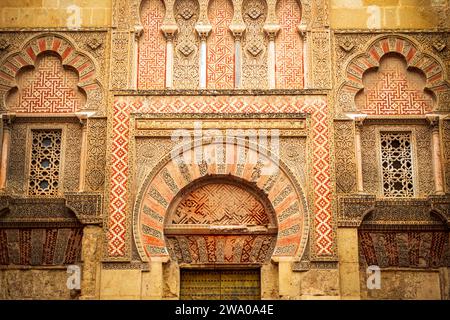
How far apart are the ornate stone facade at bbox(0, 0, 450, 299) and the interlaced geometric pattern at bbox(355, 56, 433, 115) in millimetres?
19

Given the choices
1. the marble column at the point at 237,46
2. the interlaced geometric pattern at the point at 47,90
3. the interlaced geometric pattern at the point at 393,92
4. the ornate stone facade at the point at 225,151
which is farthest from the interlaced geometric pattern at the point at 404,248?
the interlaced geometric pattern at the point at 47,90

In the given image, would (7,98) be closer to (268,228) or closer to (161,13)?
(161,13)

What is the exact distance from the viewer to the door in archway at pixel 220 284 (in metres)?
9.73

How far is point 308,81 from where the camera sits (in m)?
10.2

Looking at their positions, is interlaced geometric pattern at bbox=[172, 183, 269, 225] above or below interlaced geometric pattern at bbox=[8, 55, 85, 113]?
below

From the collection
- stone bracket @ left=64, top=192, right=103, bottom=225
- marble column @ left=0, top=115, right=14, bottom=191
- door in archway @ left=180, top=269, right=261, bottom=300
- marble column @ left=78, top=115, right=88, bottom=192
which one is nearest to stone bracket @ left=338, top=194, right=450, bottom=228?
door in archway @ left=180, top=269, right=261, bottom=300

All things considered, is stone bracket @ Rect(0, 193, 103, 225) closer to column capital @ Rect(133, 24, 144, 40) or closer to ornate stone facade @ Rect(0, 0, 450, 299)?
ornate stone facade @ Rect(0, 0, 450, 299)

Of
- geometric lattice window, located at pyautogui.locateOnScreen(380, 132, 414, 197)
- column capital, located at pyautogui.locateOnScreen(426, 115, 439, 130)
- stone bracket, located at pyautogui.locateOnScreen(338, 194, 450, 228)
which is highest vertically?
column capital, located at pyautogui.locateOnScreen(426, 115, 439, 130)

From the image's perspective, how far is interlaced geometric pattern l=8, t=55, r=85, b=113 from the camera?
10242 millimetres

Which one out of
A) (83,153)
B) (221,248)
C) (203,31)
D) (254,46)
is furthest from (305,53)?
(83,153)

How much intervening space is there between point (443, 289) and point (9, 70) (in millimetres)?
5866
